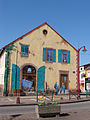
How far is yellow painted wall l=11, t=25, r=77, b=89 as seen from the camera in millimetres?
24781

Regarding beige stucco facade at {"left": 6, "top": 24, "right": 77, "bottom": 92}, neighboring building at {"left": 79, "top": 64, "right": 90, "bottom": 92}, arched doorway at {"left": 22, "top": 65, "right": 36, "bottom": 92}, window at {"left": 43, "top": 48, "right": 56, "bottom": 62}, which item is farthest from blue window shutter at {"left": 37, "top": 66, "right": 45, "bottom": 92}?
neighboring building at {"left": 79, "top": 64, "right": 90, "bottom": 92}

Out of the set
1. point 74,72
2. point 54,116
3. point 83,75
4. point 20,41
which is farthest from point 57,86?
point 83,75

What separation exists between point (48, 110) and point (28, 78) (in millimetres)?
15916

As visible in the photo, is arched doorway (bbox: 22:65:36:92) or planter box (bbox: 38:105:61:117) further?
arched doorway (bbox: 22:65:36:92)

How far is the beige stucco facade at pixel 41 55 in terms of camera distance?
2448 centimetres

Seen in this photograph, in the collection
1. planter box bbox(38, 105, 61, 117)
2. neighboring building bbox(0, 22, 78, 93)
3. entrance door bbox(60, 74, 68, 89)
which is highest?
neighboring building bbox(0, 22, 78, 93)

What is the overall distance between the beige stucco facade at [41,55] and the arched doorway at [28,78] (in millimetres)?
678

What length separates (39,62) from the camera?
82.9ft

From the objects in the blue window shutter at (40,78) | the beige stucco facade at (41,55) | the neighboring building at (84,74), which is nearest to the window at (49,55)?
the beige stucco facade at (41,55)

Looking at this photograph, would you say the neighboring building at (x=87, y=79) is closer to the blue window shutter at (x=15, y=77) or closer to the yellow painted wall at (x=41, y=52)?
the yellow painted wall at (x=41, y=52)

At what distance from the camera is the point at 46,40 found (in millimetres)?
26078

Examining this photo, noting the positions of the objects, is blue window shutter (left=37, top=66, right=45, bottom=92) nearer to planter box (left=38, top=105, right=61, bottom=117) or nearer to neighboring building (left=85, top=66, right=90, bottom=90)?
planter box (left=38, top=105, right=61, bottom=117)

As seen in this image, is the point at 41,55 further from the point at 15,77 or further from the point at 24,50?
the point at 15,77

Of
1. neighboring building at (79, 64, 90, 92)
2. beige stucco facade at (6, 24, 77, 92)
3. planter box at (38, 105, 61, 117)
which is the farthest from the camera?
neighboring building at (79, 64, 90, 92)
